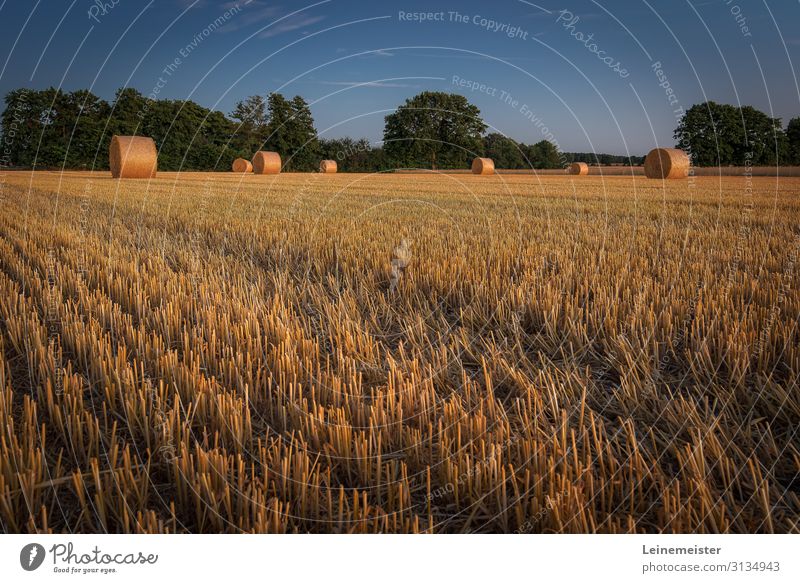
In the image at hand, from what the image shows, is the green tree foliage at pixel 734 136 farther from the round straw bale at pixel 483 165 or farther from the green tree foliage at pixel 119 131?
the green tree foliage at pixel 119 131

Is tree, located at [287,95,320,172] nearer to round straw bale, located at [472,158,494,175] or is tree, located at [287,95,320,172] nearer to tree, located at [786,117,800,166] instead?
round straw bale, located at [472,158,494,175]

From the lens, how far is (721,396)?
2412 millimetres

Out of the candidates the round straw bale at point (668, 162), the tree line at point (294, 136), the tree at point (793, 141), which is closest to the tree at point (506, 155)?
the tree line at point (294, 136)

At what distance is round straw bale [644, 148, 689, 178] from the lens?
22219 mm

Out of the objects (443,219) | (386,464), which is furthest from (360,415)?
(443,219)

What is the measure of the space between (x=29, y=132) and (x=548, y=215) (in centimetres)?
3106

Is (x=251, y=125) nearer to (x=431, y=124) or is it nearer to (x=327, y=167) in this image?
(x=327, y=167)

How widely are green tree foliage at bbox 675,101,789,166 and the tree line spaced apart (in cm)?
7

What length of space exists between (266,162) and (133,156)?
7287mm

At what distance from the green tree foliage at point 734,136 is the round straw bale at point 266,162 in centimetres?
1805

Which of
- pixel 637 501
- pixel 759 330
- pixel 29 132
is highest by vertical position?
pixel 29 132
